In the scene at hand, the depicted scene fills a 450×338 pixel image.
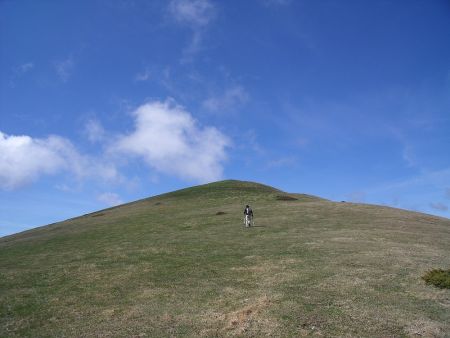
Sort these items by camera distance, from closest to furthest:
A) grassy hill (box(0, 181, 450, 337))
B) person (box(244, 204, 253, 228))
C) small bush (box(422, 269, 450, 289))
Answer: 1. grassy hill (box(0, 181, 450, 337))
2. small bush (box(422, 269, 450, 289))
3. person (box(244, 204, 253, 228))

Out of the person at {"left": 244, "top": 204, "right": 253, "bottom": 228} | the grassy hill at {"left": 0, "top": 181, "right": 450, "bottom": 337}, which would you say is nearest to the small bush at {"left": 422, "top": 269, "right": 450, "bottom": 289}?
the grassy hill at {"left": 0, "top": 181, "right": 450, "bottom": 337}

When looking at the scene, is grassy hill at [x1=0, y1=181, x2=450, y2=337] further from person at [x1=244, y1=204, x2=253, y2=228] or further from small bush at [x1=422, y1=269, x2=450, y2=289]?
person at [x1=244, y1=204, x2=253, y2=228]

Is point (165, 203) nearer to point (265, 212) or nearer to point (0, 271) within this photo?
point (265, 212)

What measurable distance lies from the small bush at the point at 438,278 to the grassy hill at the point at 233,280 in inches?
26.0

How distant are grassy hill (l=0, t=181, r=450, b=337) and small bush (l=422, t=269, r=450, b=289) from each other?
2.17 feet

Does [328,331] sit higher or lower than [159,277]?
lower

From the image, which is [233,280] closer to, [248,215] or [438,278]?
[438,278]

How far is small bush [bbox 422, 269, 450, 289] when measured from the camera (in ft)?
83.9

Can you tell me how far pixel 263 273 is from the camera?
3028cm

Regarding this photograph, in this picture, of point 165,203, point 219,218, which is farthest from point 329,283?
point 165,203

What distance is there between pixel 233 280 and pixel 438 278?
13163 mm

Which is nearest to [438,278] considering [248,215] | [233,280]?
[233,280]

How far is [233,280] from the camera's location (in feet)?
95.6

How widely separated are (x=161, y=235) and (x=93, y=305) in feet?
75.2
